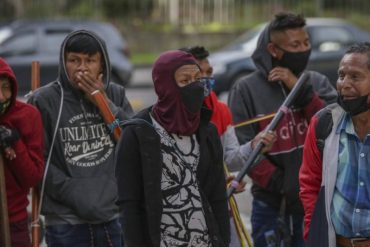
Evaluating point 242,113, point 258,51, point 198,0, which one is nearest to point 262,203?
point 242,113

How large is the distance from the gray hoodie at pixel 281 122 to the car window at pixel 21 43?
14323 millimetres

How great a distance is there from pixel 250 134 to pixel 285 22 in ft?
2.19

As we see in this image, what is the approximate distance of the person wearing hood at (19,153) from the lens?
4.46m

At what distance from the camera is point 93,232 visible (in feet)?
15.5

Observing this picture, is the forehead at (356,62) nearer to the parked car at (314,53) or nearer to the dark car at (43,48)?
the parked car at (314,53)

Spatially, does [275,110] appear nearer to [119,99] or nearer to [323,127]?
[119,99]

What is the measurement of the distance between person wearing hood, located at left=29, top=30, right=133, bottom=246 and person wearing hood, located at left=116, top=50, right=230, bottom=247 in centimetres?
82

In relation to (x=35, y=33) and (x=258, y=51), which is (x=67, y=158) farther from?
(x=35, y=33)

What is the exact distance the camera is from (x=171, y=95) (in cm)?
387

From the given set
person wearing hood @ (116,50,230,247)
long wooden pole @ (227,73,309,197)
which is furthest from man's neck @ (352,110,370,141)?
long wooden pole @ (227,73,309,197)

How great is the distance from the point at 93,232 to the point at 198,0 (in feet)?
82.6

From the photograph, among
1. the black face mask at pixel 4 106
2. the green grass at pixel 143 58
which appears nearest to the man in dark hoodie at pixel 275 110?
the black face mask at pixel 4 106

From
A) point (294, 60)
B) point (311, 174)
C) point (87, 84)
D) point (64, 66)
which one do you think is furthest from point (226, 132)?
point (311, 174)

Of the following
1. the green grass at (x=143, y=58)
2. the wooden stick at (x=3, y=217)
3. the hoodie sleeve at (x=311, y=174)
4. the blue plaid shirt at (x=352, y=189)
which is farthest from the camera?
the green grass at (x=143, y=58)
